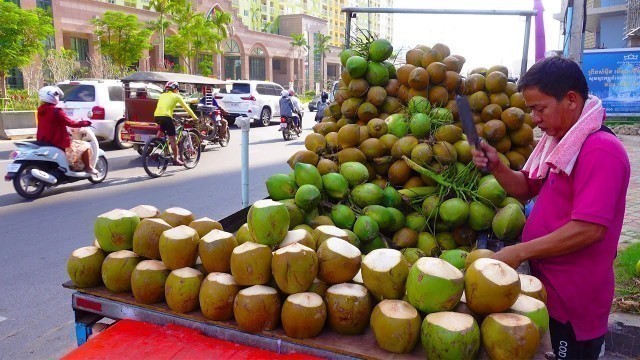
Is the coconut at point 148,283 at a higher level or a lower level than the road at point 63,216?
higher

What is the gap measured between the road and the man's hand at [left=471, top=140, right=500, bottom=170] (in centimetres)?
292

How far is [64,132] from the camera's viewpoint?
7.62m

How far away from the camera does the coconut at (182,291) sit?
1853 mm

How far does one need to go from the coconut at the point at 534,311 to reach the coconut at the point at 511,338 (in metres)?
0.08

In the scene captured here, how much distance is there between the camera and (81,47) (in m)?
40.4

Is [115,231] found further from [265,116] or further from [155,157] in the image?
[265,116]

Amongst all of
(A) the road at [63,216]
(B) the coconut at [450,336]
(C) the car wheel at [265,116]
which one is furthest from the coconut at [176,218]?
(C) the car wheel at [265,116]

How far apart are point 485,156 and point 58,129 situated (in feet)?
23.4

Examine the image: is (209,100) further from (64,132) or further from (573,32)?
(573,32)

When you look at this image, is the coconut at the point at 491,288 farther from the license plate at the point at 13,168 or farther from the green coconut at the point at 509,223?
the license plate at the point at 13,168

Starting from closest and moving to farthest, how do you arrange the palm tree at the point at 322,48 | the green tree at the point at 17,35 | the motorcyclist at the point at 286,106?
the motorcyclist at the point at 286,106
the green tree at the point at 17,35
the palm tree at the point at 322,48

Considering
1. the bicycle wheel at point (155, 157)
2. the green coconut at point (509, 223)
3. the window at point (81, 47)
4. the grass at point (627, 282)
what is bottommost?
the grass at point (627, 282)

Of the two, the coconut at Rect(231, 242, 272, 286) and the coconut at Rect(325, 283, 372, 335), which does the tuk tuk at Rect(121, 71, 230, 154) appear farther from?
the coconut at Rect(325, 283, 372, 335)

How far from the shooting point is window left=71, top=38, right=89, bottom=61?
1559 inches
